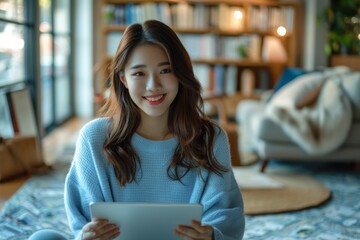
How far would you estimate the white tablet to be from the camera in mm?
1346

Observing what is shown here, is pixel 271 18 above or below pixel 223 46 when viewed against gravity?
above

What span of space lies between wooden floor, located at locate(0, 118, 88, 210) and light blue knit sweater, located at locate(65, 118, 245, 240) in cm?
177

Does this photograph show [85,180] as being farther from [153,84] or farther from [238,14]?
[238,14]

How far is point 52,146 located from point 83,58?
2.14 metres

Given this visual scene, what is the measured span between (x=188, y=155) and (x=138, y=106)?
19 cm

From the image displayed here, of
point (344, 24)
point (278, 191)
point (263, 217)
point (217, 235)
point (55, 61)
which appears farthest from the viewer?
point (344, 24)

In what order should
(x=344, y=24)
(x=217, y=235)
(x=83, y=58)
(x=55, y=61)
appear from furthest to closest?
(x=83, y=58)
(x=344, y=24)
(x=55, y=61)
(x=217, y=235)

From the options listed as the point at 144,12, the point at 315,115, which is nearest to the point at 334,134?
the point at 315,115

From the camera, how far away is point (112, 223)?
1376mm

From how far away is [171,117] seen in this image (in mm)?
1626

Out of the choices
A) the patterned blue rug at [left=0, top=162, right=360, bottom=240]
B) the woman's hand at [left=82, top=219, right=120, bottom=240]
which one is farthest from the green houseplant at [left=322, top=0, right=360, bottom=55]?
the woman's hand at [left=82, top=219, right=120, bottom=240]

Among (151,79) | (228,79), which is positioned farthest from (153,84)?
(228,79)

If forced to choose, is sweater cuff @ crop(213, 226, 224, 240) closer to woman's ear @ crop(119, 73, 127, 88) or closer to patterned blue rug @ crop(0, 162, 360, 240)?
woman's ear @ crop(119, 73, 127, 88)

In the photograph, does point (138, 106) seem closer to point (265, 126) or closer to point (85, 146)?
point (85, 146)
